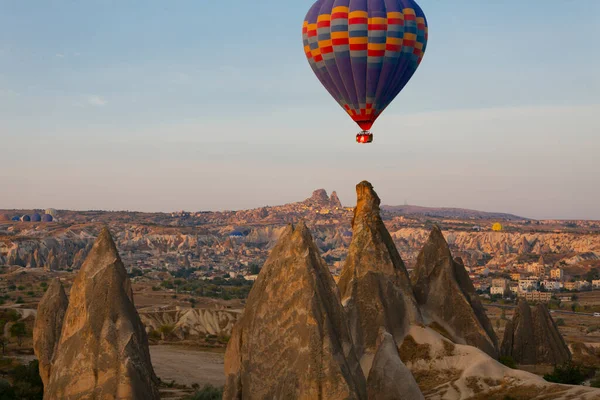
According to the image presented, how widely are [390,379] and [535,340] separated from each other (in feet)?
60.2

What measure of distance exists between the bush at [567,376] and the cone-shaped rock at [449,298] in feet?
6.29

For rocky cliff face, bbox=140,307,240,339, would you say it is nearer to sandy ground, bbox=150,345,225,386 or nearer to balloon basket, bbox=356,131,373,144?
sandy ground, bbox=150,345,225,386

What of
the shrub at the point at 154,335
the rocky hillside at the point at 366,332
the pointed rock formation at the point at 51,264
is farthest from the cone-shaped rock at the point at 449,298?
the pointed rock formation at the point at 51,264

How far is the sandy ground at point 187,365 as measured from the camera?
30598 mm

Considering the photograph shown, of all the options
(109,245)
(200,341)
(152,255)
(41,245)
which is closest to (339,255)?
(152,255)

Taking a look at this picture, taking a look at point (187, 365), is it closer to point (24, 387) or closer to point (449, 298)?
point (449, 298)

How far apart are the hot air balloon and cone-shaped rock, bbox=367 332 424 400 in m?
21.8

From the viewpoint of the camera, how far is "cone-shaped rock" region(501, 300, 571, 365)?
1207 inches

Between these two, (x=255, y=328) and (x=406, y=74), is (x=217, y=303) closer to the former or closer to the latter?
(x=406, y=74)

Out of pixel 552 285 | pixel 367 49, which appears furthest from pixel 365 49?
pixel 552 285

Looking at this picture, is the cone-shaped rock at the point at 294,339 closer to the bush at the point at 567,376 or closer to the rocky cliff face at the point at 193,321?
the bush at the point at 567,376

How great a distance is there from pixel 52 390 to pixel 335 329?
14.9ft

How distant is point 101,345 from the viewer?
13211 millimetres

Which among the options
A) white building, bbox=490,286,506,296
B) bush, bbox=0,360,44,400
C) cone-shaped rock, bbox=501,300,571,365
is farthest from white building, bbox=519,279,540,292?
bush, bbox=0,360,44,400
